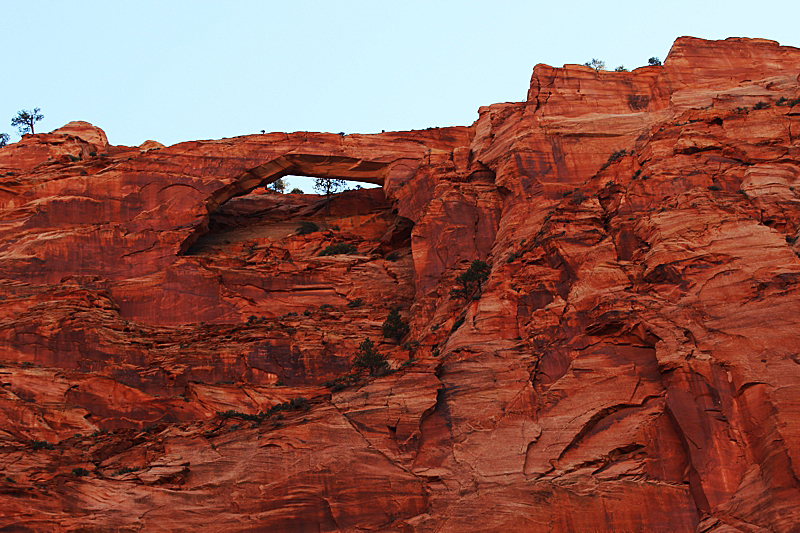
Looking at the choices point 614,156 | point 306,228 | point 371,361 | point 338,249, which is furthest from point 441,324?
point 306,228

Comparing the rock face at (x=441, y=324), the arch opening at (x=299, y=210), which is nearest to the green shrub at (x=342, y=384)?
the rock face at (x=441, y=324)

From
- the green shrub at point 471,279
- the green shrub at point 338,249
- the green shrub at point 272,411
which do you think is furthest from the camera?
the green shrub at point 338,249

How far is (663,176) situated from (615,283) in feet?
20.1

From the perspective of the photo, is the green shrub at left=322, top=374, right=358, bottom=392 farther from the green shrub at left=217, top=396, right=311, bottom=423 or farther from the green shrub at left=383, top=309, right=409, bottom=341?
the green shrub at left=383, top=309, right=409, bottom=341

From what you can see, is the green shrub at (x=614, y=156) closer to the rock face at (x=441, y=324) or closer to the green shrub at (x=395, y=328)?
the rock face at (x=441, y=324)

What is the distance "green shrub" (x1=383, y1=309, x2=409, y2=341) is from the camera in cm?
4700

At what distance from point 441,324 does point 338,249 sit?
15525 millimetres

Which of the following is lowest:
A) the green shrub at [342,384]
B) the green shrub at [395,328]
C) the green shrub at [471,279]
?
the green shrub at [342,384]

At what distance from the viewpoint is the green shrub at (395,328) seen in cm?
4700

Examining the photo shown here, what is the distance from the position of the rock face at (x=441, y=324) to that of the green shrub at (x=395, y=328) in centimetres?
114

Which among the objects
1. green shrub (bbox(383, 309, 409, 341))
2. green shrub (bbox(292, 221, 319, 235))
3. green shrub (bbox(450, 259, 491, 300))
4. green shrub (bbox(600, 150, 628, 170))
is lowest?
green shrub (bbox(383, 309, 409, 341))

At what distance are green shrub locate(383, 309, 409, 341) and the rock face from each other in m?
1.14

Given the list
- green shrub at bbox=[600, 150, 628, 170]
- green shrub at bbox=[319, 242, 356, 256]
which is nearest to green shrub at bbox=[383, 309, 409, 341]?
green shrub at bbox=[319, 242, 356, 256]

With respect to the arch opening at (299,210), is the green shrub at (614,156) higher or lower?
lower
